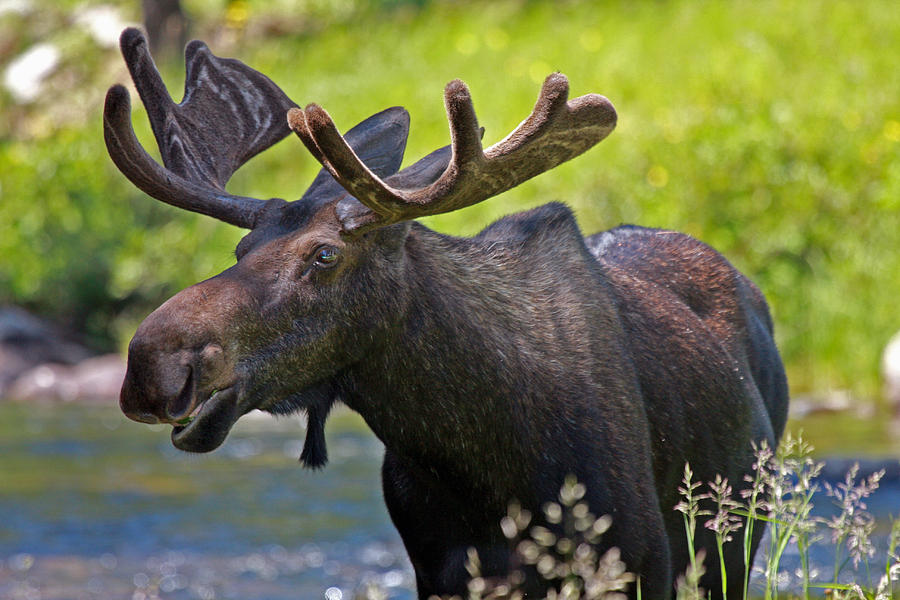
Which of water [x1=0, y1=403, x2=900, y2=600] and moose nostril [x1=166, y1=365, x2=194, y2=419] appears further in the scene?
water [x1=0, y1=403, x2=900, y2=600]

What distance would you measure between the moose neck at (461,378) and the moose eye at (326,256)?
236 mm

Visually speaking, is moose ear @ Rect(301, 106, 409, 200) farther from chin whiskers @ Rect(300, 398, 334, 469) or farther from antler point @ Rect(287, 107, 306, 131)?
chin whiskers @ Rect(300, 398, 334, 469)

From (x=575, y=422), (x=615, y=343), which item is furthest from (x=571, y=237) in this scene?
(x=575, y=422)

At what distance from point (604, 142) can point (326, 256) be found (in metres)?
11.0

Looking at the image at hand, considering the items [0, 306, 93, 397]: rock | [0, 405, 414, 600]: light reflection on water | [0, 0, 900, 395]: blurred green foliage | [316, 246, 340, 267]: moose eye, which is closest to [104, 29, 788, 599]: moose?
[316, 246, 340, 267]: moose eye

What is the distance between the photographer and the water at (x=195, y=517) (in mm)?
7805

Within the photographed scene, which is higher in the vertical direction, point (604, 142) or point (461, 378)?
Answer: point (604, 142)

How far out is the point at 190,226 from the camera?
54.6 feet

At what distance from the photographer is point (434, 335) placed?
3863 millimetres

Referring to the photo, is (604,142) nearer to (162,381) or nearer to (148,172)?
(148,172)

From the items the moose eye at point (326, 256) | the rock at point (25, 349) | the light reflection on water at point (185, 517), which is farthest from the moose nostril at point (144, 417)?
Result: the rock at point (25, 349)

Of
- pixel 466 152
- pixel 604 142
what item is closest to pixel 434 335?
pixel 466 152

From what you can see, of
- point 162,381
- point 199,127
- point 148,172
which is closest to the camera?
point 162,381

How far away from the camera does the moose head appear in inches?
132
